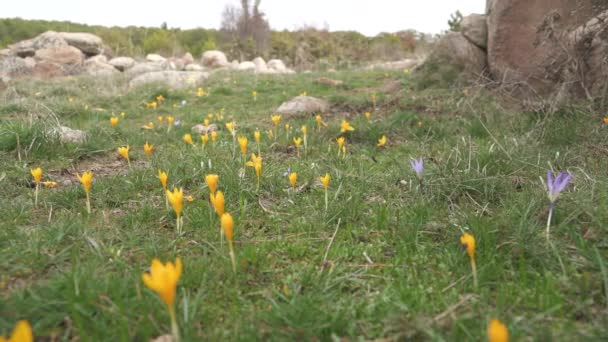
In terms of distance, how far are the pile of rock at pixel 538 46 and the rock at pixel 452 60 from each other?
17mm

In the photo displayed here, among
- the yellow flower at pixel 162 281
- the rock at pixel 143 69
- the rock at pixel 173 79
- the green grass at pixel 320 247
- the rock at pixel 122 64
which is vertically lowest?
the green grass at pixel 320 247

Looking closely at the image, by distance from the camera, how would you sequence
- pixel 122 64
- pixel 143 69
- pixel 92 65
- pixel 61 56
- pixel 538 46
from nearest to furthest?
pixel 538 46 → pixel 143 69 → pixel 92 65 → pixel 61 56 → pixel 122 64

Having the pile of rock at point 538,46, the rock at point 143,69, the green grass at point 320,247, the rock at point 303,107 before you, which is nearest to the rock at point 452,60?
the pile of rock at point 538,46

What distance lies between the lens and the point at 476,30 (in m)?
6.95

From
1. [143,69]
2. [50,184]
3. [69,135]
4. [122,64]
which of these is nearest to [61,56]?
[122,64]

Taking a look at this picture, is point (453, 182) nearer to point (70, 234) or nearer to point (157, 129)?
point (70, 234)

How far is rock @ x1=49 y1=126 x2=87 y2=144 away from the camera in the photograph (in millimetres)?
3542

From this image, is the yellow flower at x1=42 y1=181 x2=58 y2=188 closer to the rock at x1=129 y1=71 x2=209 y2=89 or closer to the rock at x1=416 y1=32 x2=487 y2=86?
the rock at x1=416 y1=32 x2=487 y2=86

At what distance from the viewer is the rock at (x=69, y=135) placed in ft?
11.6

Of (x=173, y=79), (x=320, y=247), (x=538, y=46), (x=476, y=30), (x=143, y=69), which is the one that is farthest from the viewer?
(x=143, y=69)

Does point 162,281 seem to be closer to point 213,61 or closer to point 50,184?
point 50,184

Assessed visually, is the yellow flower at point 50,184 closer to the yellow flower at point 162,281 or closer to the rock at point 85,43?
the yellow flower at point 162,281

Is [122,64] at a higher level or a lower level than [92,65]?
higher

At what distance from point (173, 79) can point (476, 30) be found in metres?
7.37
